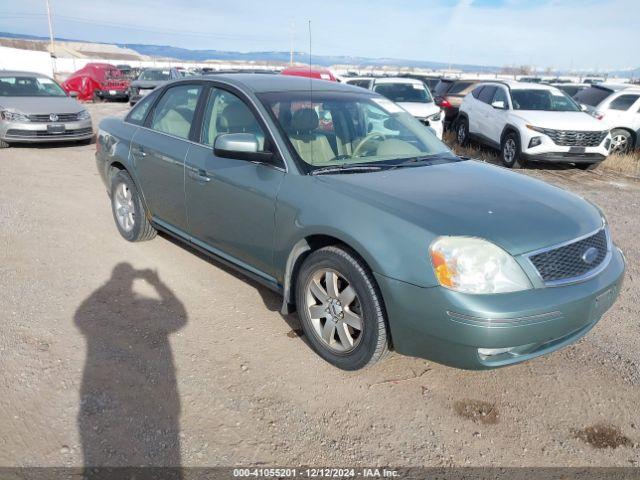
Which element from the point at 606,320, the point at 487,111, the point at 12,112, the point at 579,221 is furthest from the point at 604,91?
the point at 12,112

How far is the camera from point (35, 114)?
1018 cm

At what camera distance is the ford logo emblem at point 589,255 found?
2824 millimetres

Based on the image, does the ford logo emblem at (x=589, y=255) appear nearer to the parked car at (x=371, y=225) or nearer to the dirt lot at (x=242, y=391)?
the parked car at (x=371, y=225)

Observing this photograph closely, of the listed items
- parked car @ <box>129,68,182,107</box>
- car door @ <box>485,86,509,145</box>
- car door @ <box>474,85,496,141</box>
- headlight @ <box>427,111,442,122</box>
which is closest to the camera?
car door @ <box>485,86,509,145</box>

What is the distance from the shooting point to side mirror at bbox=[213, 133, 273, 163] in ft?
10.8

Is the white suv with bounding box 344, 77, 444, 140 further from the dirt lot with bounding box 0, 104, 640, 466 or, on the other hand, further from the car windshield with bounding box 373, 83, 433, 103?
the dirt lot with bounding box 0, 104, 640, 466

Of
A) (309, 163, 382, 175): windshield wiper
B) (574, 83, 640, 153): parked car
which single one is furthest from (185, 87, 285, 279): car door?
(574, 83, 640, 153): parked car

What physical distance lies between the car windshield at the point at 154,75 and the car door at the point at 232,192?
2032 centimetres

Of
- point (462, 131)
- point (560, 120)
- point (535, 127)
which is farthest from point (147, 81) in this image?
point (560, 120)

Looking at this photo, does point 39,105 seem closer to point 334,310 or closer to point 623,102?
point 334,310

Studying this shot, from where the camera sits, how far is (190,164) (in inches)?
157

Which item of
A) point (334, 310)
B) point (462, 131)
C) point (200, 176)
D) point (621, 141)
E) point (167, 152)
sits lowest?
point (334, 310)

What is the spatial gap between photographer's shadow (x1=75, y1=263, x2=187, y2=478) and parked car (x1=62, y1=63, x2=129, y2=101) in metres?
22.4

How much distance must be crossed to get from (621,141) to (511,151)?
3.50 metres
